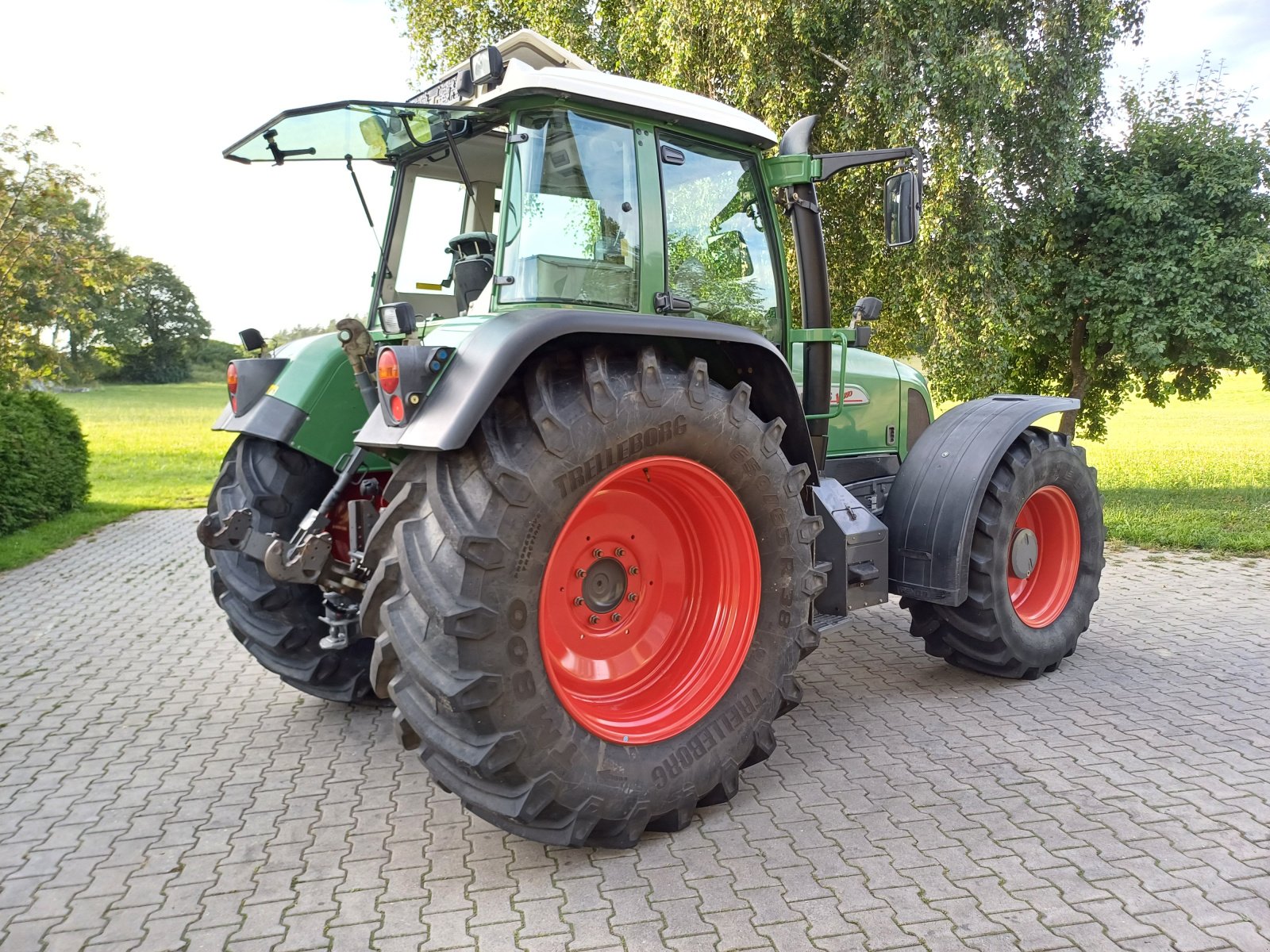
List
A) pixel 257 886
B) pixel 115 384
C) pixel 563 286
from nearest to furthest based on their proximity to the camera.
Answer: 1. pixel 257 886
2. pixel 563 286
3. pixel 115 384

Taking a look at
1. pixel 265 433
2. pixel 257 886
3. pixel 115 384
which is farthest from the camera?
pixel 115 384

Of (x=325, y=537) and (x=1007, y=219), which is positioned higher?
(x=1007, y=219)

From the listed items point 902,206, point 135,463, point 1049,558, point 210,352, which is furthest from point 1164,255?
point 210,352

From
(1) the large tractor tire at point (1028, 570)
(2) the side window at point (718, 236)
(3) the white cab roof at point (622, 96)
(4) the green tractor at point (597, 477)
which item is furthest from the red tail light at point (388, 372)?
(1) the large tractor tire at point (1028, 570)


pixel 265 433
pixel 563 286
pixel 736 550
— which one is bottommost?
pixel 736 550

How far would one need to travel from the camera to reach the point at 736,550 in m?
3.30

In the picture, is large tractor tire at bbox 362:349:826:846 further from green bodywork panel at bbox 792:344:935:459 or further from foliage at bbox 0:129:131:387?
foliage at bbox 0:129:131:387

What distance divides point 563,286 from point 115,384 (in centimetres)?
5313

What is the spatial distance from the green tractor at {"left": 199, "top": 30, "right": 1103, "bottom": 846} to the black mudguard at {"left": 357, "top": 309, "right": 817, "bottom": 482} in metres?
0.01

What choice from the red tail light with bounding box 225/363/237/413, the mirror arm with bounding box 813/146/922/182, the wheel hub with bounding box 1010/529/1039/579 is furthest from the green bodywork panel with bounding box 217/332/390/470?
the wheel hub with bounding box 1010/529/1039/579

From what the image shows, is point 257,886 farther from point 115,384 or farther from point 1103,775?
point 115,384

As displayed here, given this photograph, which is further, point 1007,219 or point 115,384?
point 115,384

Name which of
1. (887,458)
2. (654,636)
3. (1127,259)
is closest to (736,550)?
(654,636)

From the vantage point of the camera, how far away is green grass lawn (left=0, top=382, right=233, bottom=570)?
9.52 m
